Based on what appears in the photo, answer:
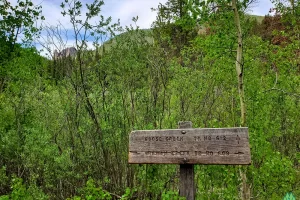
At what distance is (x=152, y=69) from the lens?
253 inches

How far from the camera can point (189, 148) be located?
3.20 metres

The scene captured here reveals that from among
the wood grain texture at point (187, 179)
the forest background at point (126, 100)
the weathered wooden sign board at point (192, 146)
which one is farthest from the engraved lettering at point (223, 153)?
the forest background at point (126, 100)

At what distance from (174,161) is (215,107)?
492 centimetres

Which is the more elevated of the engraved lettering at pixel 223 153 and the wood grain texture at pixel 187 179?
the engraved lettering at pixel 223 153

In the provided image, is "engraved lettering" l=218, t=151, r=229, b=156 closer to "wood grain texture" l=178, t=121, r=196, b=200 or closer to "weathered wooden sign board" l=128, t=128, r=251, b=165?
"weathered wooden sign board" l=128, t=128, r=251, b=165

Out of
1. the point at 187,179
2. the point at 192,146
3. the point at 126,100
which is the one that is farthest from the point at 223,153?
the point at 126,100

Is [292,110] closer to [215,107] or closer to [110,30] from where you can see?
[215,107]

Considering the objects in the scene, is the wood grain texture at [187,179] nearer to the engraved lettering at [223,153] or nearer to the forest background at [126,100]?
the engraved lettering at [223,153]

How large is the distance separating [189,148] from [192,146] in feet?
0.13

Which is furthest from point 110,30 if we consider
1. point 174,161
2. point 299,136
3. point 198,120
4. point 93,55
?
point 299,136

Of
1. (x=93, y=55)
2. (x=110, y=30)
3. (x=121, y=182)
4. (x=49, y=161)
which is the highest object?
(x=110, y=30)

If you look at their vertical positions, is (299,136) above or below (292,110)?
below

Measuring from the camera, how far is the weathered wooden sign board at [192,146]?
10.1 ft

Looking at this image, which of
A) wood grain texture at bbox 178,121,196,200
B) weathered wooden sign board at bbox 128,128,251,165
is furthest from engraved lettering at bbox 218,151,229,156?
wood grain texture at bbox 178,121,196,200
